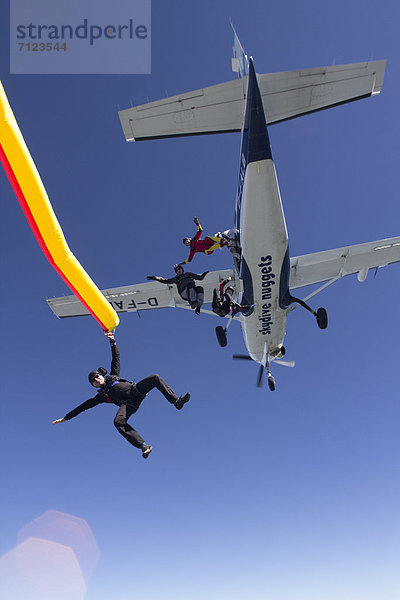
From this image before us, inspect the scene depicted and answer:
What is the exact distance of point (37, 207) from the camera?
172 inches

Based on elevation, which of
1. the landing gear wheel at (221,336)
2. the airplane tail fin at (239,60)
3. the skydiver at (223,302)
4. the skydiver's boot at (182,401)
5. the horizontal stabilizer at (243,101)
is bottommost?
the skydiver's boot at (182,401)

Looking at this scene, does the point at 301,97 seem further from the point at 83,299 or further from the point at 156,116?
the point at 83,299

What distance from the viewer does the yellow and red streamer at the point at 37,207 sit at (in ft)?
12.8

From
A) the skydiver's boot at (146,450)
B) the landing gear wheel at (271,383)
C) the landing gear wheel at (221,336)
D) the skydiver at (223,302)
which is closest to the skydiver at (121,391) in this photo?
the skydiver's boot at (146,450)

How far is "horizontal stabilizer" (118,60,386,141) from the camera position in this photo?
10.4 m

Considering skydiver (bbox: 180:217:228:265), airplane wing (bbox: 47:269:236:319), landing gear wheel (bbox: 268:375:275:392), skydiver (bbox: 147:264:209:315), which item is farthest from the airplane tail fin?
landing gear wheel (bbox: 268:375:275:392)

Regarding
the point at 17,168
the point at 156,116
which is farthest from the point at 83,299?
the point at 156,116

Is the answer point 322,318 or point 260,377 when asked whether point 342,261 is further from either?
point 260,377

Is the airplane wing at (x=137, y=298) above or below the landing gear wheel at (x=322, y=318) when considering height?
above

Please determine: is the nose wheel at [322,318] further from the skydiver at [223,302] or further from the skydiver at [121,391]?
the skydiver at [121,391]

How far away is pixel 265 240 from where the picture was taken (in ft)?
35.6

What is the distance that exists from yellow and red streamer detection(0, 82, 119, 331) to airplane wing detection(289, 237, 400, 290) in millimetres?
10909

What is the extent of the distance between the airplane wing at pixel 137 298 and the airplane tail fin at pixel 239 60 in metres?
7.57

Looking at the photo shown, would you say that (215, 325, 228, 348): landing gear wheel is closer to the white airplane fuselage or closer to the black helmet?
the white airplane fuselage
